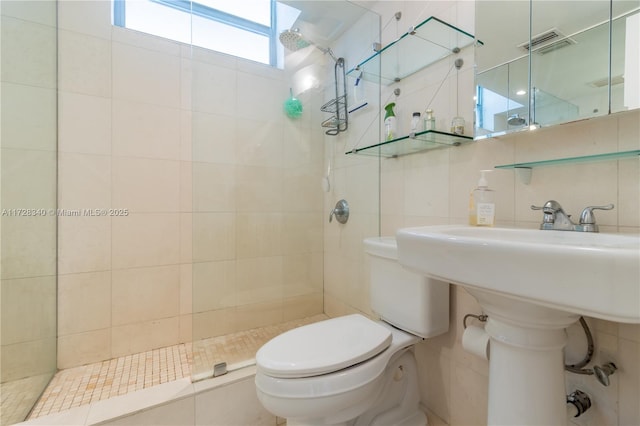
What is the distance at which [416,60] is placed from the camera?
1.23 m

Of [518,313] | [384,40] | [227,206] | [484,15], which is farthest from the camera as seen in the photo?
[227,206]

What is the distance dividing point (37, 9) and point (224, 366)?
179cm

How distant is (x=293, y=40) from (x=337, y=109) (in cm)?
44

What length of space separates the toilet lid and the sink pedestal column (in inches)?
14.8

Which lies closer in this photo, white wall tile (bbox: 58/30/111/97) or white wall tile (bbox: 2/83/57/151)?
white wall tile (bbox: 2/83/57/151)

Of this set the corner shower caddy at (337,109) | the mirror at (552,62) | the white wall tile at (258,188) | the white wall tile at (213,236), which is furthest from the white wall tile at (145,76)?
the mirror at (552,62)

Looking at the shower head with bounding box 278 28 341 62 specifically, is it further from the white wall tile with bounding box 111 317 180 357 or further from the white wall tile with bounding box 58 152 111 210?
the white wall tile with bounding box 111 317 180 357

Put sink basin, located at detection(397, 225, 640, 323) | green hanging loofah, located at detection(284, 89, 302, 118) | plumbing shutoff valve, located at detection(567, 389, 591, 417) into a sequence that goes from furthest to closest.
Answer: green hanging loofah, located at detection(284, 89, 302, 118), plumbing shutoff valve, located at detection(567, 389, 591, 417), sink basin, located at detection(397, 225, 640, 323)

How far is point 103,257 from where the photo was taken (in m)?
1.46

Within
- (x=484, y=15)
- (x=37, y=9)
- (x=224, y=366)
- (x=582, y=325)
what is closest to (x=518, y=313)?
(x=582, y=325)

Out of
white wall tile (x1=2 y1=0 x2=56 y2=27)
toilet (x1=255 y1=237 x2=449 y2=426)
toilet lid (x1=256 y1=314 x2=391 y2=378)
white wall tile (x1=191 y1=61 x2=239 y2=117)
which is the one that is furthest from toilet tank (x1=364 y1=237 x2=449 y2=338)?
white wall tile (x1=2 y1=0 x2=56 y2=27)

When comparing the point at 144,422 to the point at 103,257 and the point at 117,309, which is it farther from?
the point at 103,257

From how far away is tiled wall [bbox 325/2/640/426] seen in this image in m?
0.71

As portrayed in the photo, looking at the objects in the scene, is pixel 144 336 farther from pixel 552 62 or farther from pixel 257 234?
pixel 552 62
